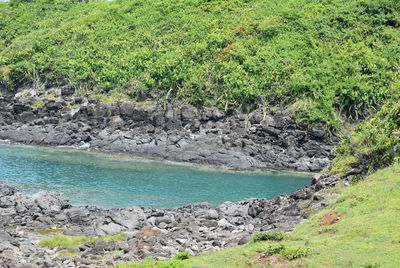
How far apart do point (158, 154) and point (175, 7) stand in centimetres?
5293

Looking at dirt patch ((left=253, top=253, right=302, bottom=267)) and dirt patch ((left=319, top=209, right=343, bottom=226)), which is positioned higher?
dirt patch ((left=253, top=253, right=302, bottom=267))

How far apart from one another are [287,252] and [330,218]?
707cm

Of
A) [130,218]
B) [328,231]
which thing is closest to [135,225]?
[130,218]

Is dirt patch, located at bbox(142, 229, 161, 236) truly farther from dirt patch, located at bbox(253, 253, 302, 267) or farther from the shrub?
dirt patch, located at bbox(253, 253, 302, 267)

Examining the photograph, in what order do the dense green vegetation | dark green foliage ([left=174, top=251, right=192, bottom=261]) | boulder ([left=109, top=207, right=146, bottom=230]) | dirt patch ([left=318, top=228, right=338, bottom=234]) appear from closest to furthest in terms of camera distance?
dirt patch ([left=318, top=228, right=338, bottom=234]) → dark green foliage ([left=174, top=251, right=192, bottom=261]) → boulder ([left=109, top=207, right=146, bottom=230]) → the dense green vegetation

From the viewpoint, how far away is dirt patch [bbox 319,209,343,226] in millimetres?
25811

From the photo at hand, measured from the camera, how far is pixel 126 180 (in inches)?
2379

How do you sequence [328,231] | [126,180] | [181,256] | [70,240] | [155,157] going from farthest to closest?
1. [155,157]
2. [126,180]
3. [70,240]
4. [181,256]
5. [328,231]

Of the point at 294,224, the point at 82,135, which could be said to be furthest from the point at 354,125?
the point at 294,224

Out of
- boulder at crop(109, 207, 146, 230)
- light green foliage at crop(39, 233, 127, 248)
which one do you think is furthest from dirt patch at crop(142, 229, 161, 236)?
boulder at crop(109, 207, 146, 230)

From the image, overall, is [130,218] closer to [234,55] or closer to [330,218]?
[330,218]

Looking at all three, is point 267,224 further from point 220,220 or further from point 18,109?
point 18,109

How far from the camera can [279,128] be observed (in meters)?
79.6

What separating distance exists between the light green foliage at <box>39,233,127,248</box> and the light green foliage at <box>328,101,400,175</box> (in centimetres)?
1906
